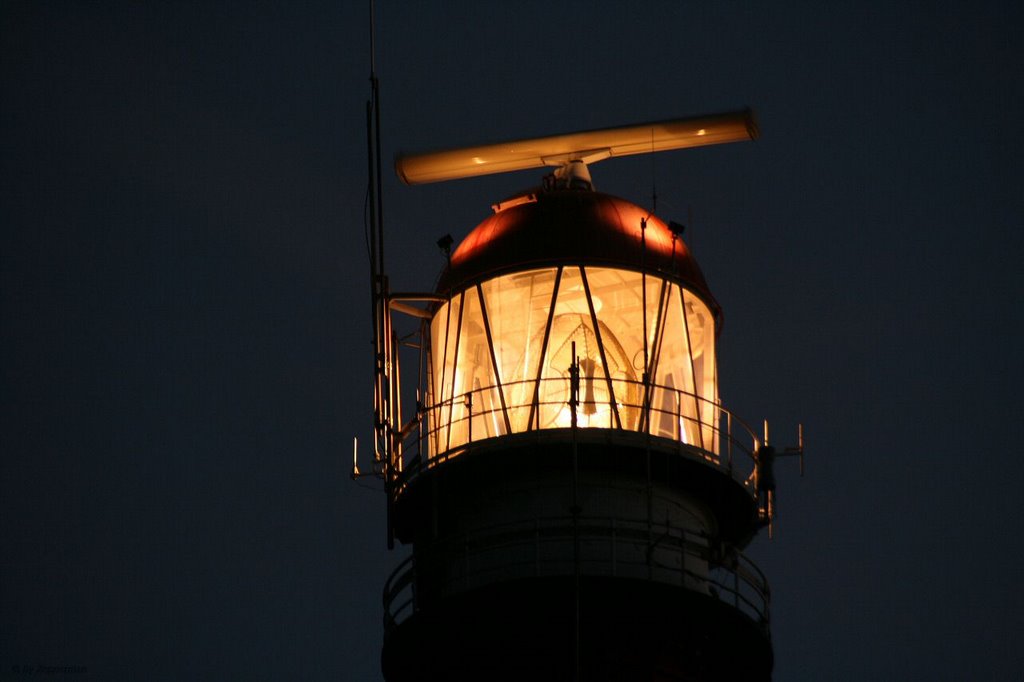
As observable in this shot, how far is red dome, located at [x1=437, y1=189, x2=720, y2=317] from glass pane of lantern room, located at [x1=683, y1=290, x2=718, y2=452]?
0.31 meters

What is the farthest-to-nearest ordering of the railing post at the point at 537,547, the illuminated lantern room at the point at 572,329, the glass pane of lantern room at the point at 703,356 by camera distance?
the glass pane of lantern room at the point at 703,356 → the illuminated lantern room at the point at 572,329 → the railing post at the point at 537,547

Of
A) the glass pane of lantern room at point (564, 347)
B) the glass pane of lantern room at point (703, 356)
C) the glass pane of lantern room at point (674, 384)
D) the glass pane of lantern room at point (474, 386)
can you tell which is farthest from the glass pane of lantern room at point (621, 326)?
the glass pane of lantern room at point (474, 386)

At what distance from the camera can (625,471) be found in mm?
43062

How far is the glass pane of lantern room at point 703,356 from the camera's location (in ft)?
148

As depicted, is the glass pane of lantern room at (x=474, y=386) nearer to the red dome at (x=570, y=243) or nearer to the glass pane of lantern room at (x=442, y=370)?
the glass pane of lantern room at (x=442, y=370)

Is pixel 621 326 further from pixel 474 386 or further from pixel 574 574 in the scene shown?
pixel 574 574

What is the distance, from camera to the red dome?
148ft

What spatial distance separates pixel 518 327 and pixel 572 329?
3.41 feet

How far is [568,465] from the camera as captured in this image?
43.0 meters

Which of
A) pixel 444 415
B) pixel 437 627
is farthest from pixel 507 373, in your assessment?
pixel 437 627

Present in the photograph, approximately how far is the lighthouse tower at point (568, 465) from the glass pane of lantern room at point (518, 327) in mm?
38

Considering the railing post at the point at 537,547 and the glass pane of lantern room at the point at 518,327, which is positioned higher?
the glass pane of lantern room at the point at 518,327

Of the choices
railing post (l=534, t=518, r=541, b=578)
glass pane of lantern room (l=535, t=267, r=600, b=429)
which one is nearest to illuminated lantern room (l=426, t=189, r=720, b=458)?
glass pane of lantern room (l=535, t=267, r=600, b=429)

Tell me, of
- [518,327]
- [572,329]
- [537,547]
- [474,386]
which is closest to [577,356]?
[572,329]
